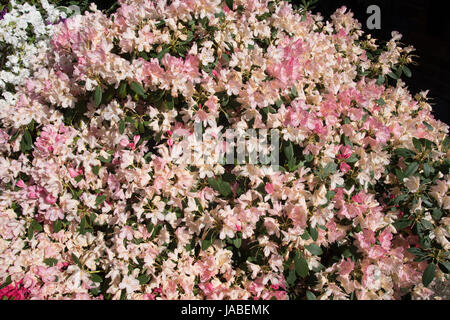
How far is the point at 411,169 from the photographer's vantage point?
176 cm

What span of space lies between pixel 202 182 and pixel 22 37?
2216 millimetres

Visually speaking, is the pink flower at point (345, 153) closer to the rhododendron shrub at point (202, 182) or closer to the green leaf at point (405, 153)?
the rhododendron shrub at point (202, 182)

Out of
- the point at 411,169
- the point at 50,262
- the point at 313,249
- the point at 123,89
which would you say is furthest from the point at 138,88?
the point at 411,169

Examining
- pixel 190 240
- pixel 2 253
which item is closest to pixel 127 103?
pixel 190 240

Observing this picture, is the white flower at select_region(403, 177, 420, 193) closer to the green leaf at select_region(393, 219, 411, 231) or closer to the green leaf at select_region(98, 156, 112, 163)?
the green leaf at select_region(393, 219, 411, 231)

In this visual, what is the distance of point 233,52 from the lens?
1.86 metres

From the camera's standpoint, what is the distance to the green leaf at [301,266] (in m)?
1.57

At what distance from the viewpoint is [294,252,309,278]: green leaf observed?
5.16ft

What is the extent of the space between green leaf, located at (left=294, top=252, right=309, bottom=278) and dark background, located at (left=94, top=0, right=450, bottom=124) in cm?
443

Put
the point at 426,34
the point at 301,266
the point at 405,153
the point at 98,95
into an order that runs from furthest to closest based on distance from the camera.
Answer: the point at 426,34 < the point at 405,153 < the point at 98,95 < the point at 301,266

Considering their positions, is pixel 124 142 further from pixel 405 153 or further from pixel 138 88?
pixel 405 153

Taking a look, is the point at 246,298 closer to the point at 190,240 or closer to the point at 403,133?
the point at 190,240

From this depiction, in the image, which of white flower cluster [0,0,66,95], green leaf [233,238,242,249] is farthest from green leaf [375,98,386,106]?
white flower cluster [0,0,66,95]

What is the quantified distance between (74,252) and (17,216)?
42 centimetres
